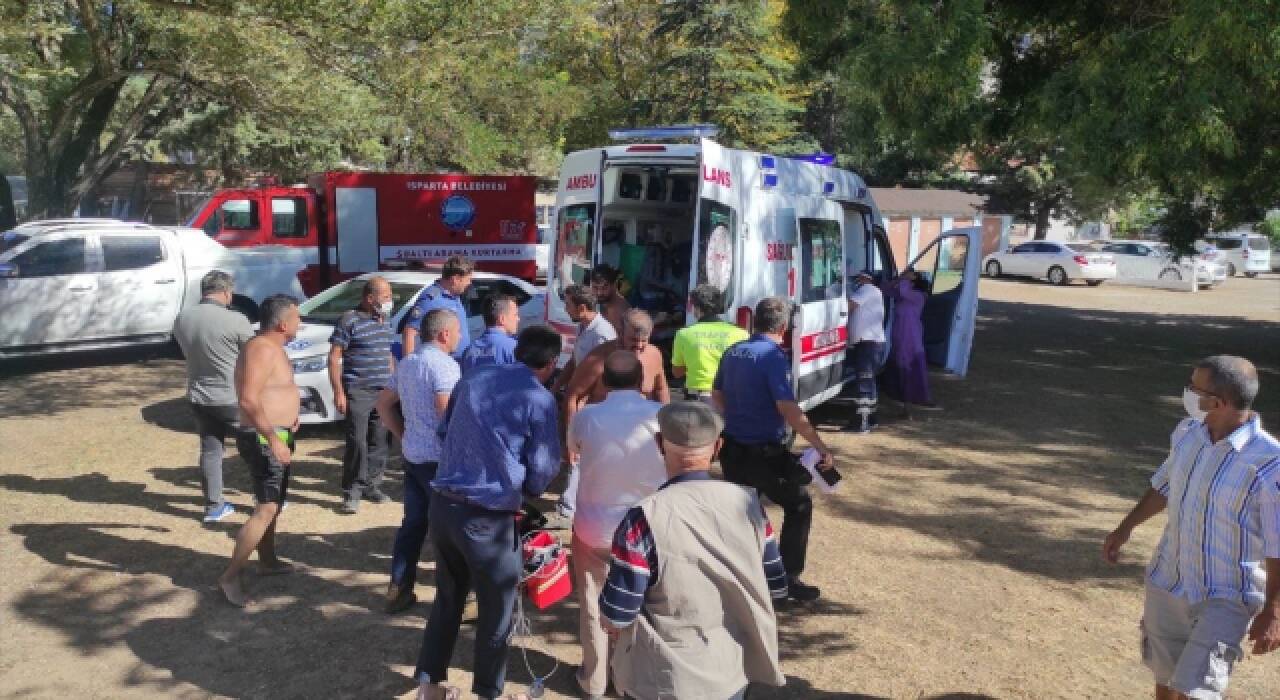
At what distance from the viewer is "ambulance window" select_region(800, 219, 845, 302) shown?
8688 millimetres

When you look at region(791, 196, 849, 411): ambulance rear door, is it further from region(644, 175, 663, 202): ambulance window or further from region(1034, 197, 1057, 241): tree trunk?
region(1034, 197, 1057, 241): tree trunk

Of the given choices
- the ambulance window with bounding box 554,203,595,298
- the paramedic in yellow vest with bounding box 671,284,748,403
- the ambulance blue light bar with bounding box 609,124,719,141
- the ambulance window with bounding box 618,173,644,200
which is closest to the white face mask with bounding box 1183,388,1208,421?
the paramedic in yellow vest with bounding box 671,284,748,403

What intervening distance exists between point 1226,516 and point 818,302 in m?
5.57

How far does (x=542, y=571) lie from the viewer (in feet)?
14.2

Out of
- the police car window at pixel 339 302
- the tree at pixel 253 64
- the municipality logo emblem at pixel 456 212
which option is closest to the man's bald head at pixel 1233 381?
the police car window at pixel 339 302

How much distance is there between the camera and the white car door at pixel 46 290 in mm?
11531

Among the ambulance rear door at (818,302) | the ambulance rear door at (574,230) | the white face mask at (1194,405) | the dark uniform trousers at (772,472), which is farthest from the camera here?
the ambulance rear door at (818,302)

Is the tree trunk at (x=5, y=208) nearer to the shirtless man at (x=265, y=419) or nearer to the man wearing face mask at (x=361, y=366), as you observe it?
the man wearing face mask at (x=361, y=366)

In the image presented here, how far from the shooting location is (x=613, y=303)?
7.17m

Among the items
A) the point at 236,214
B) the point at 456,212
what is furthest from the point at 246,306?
the point at 456,212

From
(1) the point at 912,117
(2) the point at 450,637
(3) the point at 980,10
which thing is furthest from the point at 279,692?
(1) the point at 912,117

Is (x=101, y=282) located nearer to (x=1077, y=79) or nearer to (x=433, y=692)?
(x=433, y=692)

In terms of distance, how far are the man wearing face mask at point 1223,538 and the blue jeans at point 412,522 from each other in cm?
329

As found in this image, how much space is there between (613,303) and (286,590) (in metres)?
2.93
